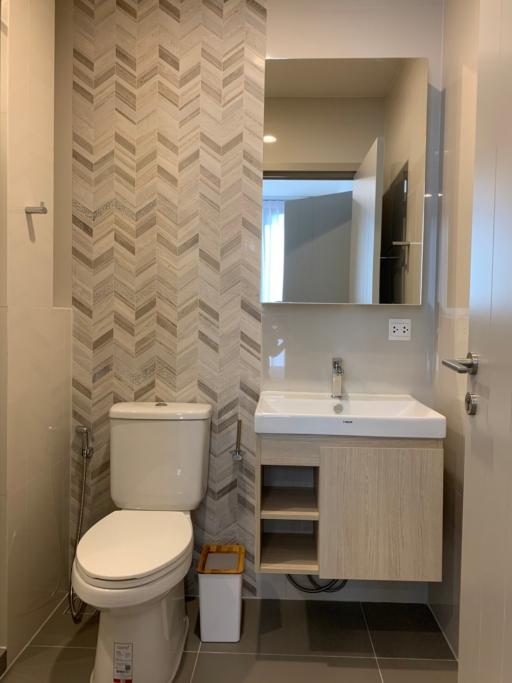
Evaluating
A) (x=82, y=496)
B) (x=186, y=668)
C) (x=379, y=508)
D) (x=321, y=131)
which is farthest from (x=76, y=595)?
(x=321, y=131)

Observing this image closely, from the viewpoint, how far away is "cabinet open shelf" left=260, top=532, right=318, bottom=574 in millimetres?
1729

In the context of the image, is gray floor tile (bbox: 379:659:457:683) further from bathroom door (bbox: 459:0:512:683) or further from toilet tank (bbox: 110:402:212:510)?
toilet tank (bbox: 110:402:212:510)

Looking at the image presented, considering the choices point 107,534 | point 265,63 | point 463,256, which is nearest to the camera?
point 107,534

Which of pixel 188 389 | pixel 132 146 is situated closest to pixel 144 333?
pixel 188 389

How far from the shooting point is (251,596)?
6.94 ft

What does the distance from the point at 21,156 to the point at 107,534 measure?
1.32m

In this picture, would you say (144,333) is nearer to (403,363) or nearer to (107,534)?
(107,534)

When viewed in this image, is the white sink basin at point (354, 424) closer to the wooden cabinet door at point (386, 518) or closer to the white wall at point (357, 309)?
the wooden cabinet door at point (386, 518)

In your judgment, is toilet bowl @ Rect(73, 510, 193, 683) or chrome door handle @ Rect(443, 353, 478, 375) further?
toilet bowl @ Rect(73, 510, 193, 683)

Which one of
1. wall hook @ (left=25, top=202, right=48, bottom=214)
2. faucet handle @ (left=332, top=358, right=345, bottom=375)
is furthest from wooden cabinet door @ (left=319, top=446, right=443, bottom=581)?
wall hook @ (left=25, top=202, right=48, bottom=214)

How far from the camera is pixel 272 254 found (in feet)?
6.88

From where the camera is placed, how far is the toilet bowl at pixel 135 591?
1.40m

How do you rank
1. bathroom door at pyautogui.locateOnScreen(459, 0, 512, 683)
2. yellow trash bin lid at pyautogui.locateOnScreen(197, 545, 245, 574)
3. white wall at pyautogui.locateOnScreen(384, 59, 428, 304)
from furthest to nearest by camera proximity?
1. white wall at pyautogui.locateOnScreen(384, 59, 428, 304)
2. yellow trash bin lid at pyautogui.locateOnScreen(197, 545, 245, 574)
3. bathroom door at pyautogui.locateOnScreen(459, 0, 512, 683)

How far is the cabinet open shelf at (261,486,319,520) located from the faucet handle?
1.61ft
